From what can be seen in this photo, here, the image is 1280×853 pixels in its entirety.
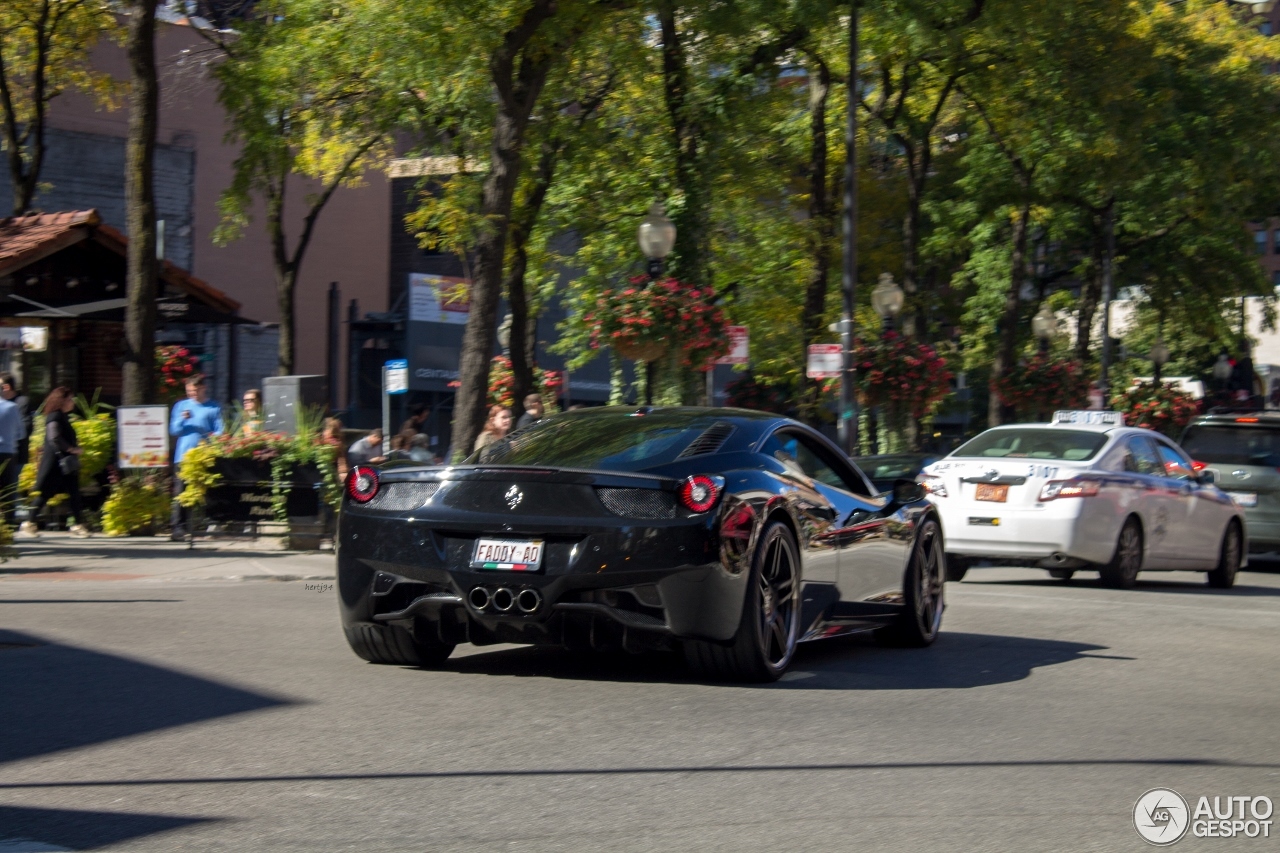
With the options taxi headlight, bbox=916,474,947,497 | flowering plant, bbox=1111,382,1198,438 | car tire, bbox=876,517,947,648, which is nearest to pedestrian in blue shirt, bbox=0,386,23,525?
taxi headlight, bbox=916,474,947,497

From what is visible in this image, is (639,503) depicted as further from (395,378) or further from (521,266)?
(395,378)

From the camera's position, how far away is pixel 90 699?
7520 millimetres

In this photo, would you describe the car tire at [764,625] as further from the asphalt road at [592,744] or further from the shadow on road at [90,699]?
the shadow on road at [90,699]

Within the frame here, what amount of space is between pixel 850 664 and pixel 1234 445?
13.0 metres

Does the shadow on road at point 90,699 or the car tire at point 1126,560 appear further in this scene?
the car tire at point 1126,560

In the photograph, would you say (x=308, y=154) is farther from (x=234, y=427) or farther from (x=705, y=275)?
(x=234, y=427)

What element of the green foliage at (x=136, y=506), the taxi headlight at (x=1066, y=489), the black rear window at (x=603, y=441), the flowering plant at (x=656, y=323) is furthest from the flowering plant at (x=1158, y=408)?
the black rear window at (x=603, y=441)

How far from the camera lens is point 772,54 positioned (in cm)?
2617

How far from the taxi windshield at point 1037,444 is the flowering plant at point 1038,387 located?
21190 mm

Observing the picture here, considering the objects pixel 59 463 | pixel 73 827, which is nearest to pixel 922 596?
pixel 73 827

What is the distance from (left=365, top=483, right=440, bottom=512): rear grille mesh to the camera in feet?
27.0

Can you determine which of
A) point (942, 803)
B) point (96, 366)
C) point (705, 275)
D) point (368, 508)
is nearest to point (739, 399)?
point (705, 275)

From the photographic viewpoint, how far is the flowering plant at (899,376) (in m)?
27.9

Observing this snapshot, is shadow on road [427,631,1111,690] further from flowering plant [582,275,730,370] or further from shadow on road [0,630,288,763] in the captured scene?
flowering plant [582,275,730,370]
